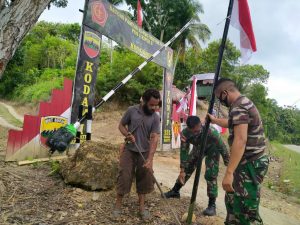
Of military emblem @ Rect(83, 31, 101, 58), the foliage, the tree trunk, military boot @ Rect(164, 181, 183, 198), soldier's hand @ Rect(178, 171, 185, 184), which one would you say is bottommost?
military boot @ Rect(164, 181, 183, 198)

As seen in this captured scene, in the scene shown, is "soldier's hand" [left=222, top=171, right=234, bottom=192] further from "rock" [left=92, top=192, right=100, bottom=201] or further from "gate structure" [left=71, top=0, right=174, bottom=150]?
"gate structure" [left=71, top=0, right=174, bottom=150]

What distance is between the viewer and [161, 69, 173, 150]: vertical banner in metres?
13.7

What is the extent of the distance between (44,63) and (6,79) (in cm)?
987

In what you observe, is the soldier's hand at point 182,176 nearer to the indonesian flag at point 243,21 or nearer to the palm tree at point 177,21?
the indonesian flag at point 243,21

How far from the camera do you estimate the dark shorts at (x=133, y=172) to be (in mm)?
4801

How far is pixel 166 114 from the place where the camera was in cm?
1385

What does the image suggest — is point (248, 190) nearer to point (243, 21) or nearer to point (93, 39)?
point (243, 21)

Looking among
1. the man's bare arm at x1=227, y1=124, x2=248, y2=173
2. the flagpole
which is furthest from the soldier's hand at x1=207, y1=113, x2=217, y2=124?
the man's bare arm at x1=227, y1=124, x2=248, y2=173

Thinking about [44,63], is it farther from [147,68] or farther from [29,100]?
[147,68]

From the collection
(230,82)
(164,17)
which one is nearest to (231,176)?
(230,82)

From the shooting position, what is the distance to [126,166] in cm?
484

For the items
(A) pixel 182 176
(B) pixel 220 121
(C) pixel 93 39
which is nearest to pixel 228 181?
(B) pixel 220 121

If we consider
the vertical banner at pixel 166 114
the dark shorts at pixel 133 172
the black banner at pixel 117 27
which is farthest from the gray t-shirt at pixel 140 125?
the vertical banner at pixel 166 114

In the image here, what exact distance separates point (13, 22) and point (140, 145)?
7.10 ft
